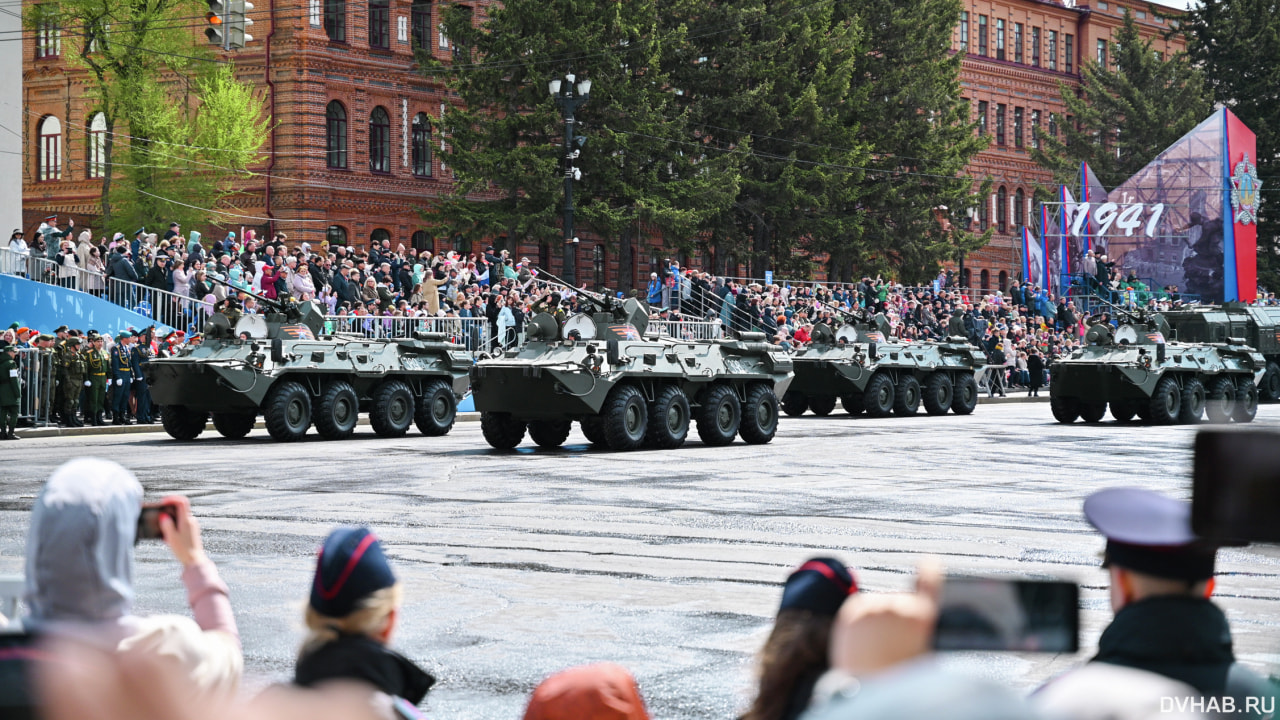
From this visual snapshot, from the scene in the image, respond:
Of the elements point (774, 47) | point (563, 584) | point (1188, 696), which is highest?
point (774, 47)

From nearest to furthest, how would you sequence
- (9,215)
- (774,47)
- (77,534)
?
1. (77,534)
2. (9,215)
3. (774,47)

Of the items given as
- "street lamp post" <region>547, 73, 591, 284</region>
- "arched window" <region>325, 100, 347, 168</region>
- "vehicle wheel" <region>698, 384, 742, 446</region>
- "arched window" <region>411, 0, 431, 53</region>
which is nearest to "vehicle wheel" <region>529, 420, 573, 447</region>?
"vehicle wheel" <region>698, 384, 742, 446</region>

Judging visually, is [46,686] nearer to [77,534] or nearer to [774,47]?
[77,534]

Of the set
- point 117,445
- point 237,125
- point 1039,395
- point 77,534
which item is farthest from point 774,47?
point 77,534

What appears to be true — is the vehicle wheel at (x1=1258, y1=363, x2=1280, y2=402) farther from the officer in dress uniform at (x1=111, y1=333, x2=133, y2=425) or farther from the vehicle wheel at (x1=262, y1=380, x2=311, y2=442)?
the officer in dress uniform at (x1=111, y1=333, x2=133, y2=425)

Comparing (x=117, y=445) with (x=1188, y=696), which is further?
(x=117, y=445)

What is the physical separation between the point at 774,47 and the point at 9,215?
74.8 feet

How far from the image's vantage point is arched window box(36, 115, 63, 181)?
51844 mm

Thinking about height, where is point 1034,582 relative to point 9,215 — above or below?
below

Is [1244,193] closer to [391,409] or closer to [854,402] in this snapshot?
[854,402]

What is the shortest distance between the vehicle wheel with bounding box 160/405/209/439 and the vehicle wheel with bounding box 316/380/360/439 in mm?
1745

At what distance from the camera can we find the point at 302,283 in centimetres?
2958

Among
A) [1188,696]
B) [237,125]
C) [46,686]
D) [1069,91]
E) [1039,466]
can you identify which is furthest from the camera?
[1069,91]

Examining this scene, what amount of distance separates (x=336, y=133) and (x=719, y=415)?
90.5ft
